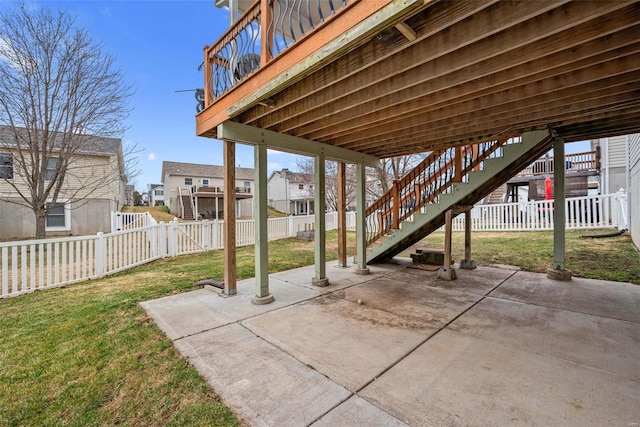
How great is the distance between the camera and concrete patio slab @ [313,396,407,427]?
170 cm

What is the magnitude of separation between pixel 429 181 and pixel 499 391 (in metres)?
4.35

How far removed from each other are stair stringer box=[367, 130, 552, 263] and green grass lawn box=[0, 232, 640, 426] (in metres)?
2.38

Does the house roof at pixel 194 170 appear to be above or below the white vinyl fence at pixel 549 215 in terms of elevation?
above

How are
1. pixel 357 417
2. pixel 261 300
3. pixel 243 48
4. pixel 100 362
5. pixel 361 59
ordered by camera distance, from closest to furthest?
pixel 357 417 → pixel 361 59 → pixel 100 362 → pixel 243 48 → pixel 261 300

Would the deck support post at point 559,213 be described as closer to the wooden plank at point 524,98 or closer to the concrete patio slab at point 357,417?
the wooden plank at point 524,98

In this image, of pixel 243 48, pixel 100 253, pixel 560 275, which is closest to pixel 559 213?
pixel 560 275

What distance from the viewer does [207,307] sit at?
12.7ft

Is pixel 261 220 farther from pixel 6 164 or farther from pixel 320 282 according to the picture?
pixel 6 164

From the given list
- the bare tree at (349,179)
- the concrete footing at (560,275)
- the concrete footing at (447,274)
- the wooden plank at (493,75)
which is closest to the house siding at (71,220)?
the bare tree at (349,179)

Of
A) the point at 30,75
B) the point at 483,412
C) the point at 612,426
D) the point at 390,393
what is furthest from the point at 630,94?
the point at 30,75

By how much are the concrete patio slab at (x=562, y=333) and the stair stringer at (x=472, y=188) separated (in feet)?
6.62

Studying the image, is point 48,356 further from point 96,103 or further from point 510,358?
point 96,103

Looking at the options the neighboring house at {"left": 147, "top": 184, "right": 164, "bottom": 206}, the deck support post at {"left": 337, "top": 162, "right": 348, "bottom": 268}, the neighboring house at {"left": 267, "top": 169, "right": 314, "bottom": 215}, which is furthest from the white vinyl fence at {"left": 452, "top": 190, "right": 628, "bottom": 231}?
the neighboring house at {"left": 147, "top": 184, "right": 164, "bottom": 206}

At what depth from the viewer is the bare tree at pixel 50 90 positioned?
278 inches
